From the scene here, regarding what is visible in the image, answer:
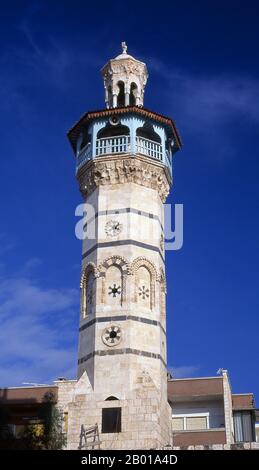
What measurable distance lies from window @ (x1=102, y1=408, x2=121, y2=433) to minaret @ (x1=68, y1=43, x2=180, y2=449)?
0.04 meters

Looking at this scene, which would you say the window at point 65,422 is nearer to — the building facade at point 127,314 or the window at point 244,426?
the building facade at point 127,314

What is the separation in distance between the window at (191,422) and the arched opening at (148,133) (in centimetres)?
1179

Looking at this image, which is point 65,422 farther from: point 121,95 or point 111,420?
point 121,95

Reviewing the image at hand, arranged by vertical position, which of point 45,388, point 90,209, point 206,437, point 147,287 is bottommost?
point 206,437

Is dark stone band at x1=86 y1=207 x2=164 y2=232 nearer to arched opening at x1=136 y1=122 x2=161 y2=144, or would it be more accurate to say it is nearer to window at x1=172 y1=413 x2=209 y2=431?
arched opening at x1=136 y1=122 x2=161 y2=144

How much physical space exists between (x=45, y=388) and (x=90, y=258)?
5660mm

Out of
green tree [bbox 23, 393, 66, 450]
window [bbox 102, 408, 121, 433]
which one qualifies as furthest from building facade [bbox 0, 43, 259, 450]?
green tree [bbox 23, 393, 66, 450]

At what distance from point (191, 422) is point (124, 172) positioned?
1079 centimetres

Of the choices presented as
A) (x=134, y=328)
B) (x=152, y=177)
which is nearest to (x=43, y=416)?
(x=134, y=328)

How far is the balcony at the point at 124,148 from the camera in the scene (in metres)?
31.0

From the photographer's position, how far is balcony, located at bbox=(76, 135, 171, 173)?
102 ft

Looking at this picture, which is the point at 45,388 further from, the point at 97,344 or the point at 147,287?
the point at 147,287

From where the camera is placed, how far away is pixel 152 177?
102 ft

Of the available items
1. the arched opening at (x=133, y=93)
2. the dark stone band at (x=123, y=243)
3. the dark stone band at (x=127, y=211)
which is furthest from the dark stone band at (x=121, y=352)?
the arched opening at (x=133, y=93)
